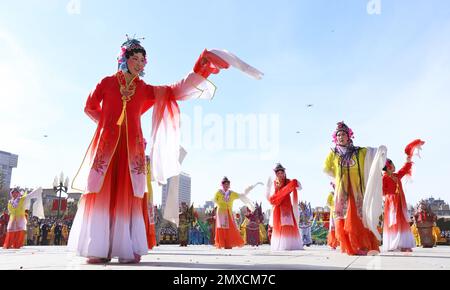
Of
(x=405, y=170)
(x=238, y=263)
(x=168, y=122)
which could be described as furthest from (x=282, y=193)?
(x=238, y=263)

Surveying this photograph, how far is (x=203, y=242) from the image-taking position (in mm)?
22781

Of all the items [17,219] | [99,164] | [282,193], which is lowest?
[17,219]

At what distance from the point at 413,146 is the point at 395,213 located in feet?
6.23

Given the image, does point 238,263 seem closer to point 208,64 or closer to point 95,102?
point 208,64

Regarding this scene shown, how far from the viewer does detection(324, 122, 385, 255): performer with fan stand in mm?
7091

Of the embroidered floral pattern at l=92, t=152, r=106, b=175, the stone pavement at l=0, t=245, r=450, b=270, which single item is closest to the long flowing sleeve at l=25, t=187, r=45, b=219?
the stone pavement at l=0, t=245, r=450, b=270

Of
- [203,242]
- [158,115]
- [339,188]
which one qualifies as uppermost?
[158,115]

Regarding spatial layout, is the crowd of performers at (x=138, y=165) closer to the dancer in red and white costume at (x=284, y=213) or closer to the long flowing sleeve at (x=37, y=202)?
the dancer in red and white costume at (x=284, y=213)

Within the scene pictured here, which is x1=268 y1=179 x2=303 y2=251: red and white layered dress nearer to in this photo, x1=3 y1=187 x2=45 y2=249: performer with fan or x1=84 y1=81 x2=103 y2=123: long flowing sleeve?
x1=84 y1=81 x2=103 y2=123: long flowing sleeve

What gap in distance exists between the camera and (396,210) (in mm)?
11023

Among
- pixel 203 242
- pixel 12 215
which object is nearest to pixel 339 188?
pixel 12 215

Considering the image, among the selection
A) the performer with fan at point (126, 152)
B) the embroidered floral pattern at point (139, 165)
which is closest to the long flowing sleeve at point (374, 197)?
the performer with fan at point (126, 152)
